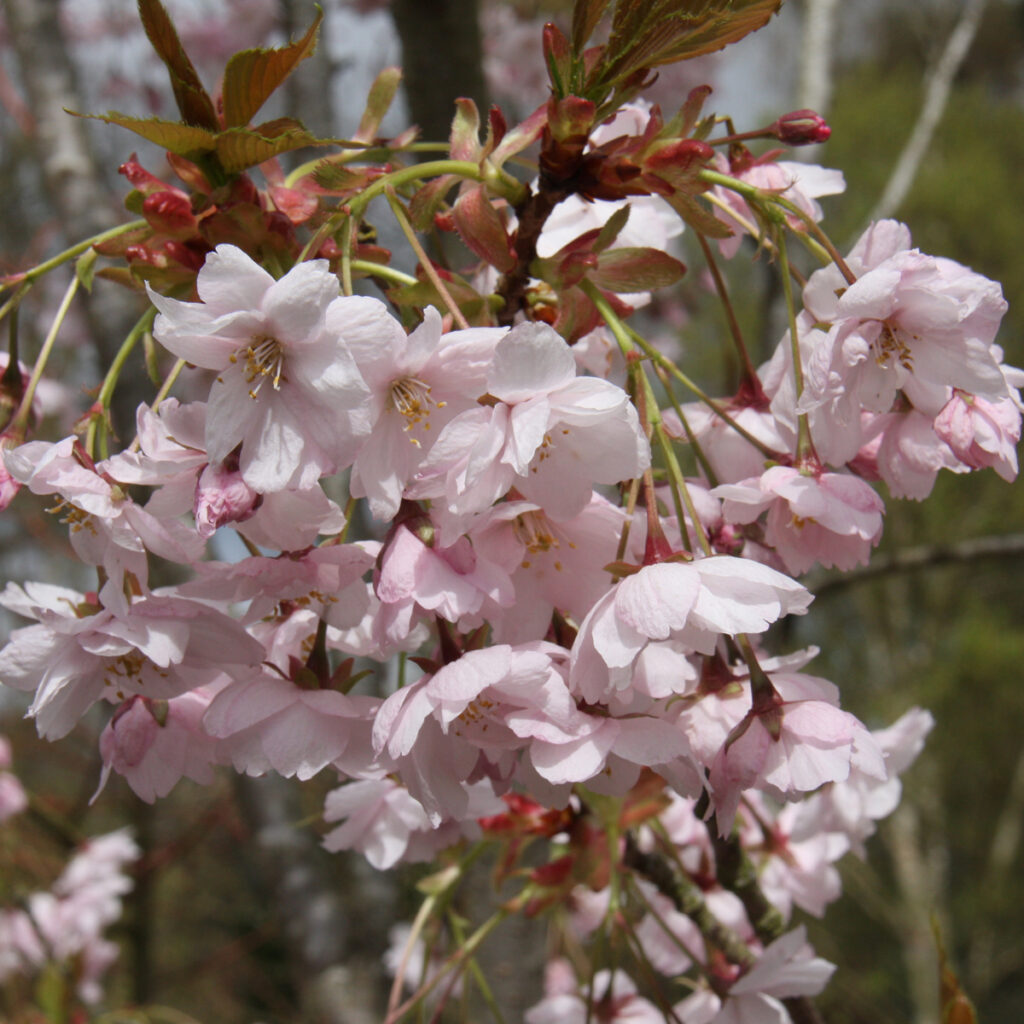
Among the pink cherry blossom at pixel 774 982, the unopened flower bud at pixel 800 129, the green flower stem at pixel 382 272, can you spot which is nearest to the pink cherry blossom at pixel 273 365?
the green flower stem at pixel 382 272

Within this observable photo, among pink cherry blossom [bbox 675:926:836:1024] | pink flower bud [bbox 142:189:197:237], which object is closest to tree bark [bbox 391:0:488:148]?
pink flower bud [bbox 142:189:197:237]

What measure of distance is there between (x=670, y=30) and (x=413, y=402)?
296 mm

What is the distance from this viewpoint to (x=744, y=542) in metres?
0.69

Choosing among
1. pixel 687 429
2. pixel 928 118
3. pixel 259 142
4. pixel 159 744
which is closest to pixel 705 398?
pixel 687 429

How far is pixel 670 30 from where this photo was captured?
61 centimetres

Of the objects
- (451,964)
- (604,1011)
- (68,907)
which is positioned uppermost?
(451,964)

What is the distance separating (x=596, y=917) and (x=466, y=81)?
3.81ft

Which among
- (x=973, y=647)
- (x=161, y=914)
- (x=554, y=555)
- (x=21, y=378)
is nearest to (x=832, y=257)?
(x=554, y=555)

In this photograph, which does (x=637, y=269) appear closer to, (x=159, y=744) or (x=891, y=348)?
(x=891, y=348)

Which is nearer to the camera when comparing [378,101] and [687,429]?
[687,429]

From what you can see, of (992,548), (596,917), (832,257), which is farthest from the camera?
(992,548)

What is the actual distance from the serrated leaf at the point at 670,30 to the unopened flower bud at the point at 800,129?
0.47 feet

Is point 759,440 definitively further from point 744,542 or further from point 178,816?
point 178,816

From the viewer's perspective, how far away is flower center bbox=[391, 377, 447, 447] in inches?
22.8
